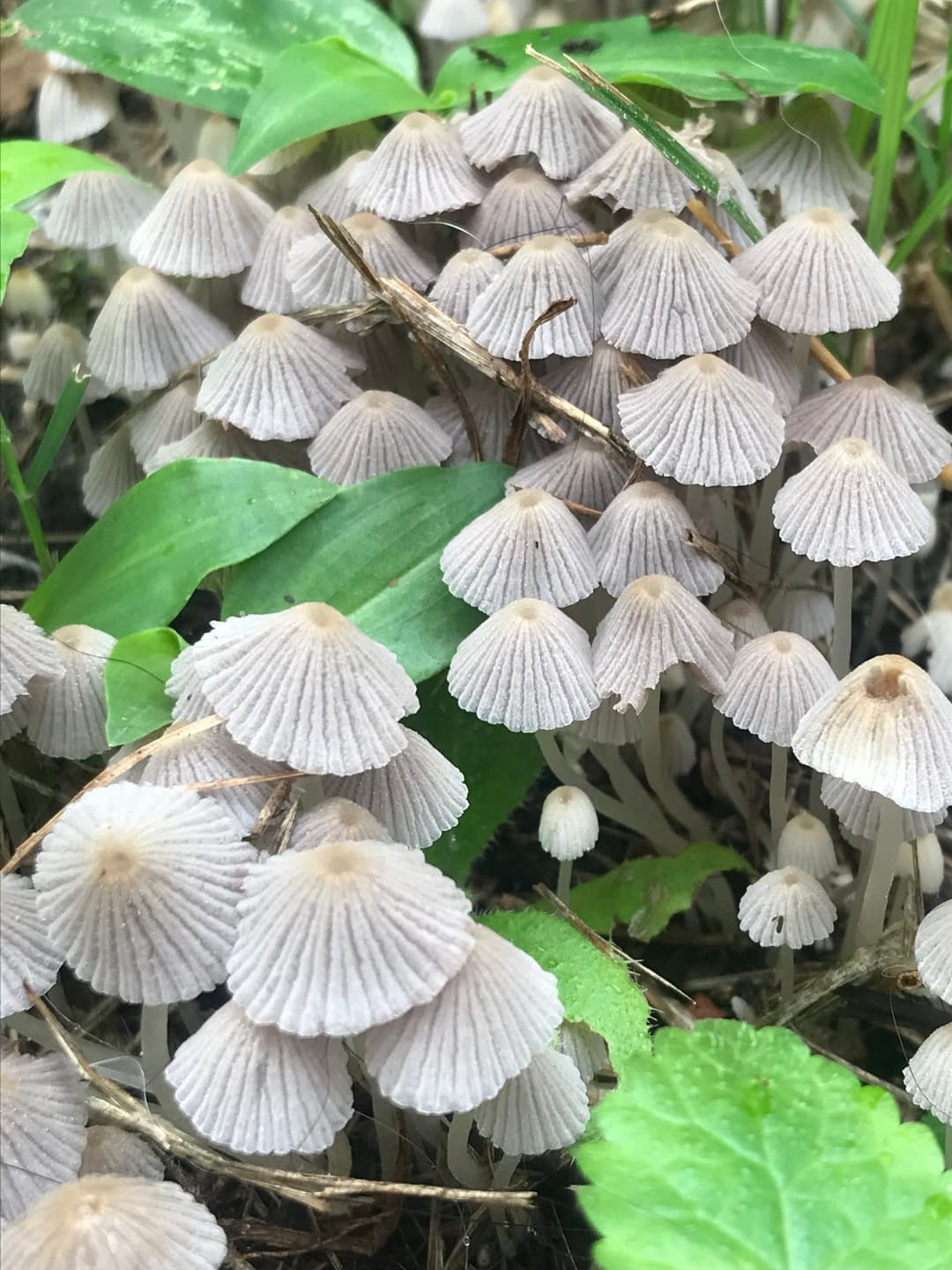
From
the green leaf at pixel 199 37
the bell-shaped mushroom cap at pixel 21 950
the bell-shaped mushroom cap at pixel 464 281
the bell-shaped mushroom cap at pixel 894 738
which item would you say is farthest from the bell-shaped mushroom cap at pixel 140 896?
the green leaf at pixel 199 37

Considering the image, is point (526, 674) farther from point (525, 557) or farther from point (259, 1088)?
point (259, 1088)

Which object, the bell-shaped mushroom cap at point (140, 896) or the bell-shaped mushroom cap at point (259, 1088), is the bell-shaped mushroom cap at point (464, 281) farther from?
the bell-shaped mushroom cap at point (259, 1088)

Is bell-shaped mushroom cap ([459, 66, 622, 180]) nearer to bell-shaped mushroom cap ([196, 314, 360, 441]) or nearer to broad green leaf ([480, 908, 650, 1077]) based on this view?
bell-shaped mushroom cap ([196, 314, 360, 441])

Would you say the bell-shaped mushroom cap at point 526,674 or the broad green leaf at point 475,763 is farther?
the broad green leaf at point 475,763

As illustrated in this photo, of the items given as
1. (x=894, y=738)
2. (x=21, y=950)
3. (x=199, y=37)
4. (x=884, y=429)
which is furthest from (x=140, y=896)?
(x=199, y=37)

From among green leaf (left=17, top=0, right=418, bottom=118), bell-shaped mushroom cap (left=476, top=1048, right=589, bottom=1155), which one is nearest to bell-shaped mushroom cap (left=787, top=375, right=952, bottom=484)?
bell-shaped mushroom cap (left=476, top=1048, right=589, bottom=1155)

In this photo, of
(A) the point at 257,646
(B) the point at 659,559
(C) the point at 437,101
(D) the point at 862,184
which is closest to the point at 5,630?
(A) the point at 257,646

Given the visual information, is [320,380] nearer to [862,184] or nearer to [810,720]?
[810,720]
